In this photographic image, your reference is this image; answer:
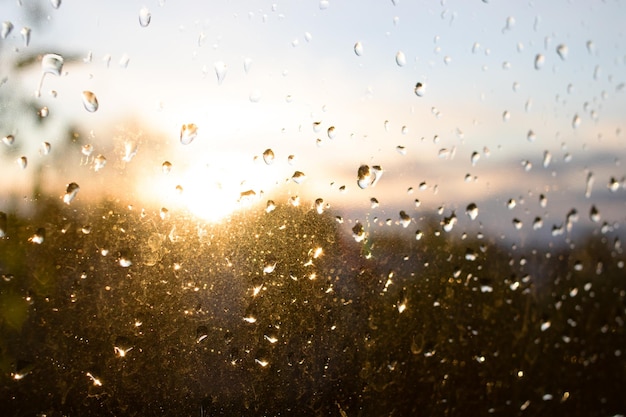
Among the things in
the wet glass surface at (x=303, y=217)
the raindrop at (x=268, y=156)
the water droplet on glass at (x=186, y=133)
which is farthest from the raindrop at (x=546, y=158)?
the water droplet on glass at (x=186, y=133)

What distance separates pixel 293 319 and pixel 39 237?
16.1 inches

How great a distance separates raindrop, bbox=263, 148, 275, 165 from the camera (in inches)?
33.2

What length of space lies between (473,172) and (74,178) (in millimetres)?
669

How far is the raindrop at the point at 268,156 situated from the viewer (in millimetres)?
843

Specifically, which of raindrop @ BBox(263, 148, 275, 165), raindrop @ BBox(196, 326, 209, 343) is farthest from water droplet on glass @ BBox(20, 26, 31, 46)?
raindrop @ BBox(196, 326, 209, 343)

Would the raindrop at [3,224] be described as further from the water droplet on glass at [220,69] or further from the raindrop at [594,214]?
the raindrop at [594,214]

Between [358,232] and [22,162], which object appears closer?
[22,162]

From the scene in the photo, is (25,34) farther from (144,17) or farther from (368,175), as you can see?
(368,175)

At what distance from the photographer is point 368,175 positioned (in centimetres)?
88

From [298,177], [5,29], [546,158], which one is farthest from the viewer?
[546,158]

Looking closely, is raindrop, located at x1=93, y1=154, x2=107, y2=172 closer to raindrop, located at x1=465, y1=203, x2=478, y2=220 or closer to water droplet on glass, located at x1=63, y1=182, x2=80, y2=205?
water droplet on glass, located at x1=63, y1=182, x2=80, y2=205

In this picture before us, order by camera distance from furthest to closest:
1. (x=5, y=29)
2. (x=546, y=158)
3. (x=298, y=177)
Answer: (x=546, y=158) → (x=298, y=177) → (x=5, y=29)

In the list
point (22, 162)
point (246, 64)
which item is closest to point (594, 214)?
point (246, 64)

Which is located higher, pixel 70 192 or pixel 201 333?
pixel 70 192
